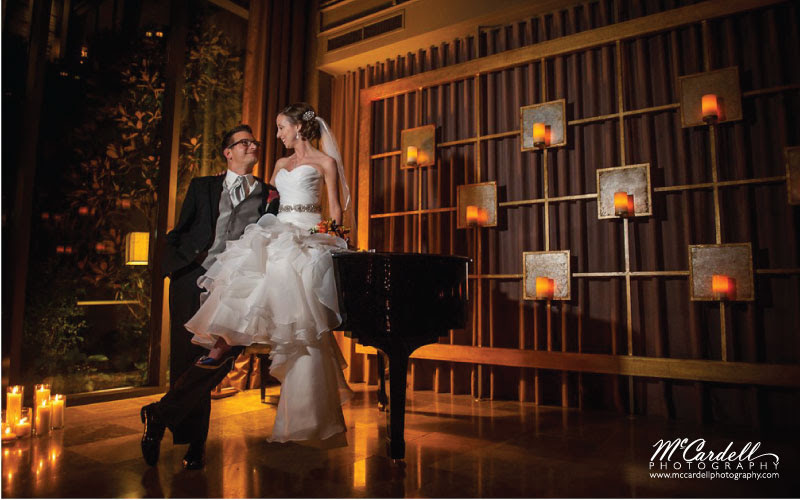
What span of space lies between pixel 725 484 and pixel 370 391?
253 centimetres

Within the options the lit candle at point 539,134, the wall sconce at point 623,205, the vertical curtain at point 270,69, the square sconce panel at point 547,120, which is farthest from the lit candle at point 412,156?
the wall sconce at point 623,205

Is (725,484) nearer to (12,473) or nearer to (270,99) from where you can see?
(12,473)

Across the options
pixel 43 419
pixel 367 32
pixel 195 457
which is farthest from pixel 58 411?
pixel 367 32

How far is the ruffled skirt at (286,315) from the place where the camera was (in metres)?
1.98

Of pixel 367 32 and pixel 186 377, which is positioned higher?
pixel 367 32

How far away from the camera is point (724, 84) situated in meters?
3.06

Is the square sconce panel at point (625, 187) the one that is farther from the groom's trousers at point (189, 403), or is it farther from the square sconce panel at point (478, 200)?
the groom's trousers at point (189, 403)

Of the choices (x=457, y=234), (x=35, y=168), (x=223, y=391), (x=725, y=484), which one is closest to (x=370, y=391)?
(x=223, y=391)

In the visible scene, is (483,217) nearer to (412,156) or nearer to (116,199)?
(412,156)

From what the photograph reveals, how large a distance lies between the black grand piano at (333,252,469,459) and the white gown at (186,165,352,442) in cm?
9

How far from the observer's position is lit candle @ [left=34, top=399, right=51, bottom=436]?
2.58 meters

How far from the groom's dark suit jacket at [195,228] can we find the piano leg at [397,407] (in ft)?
3.32

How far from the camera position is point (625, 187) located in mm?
3312

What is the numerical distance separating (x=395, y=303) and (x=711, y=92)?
2.51 m
